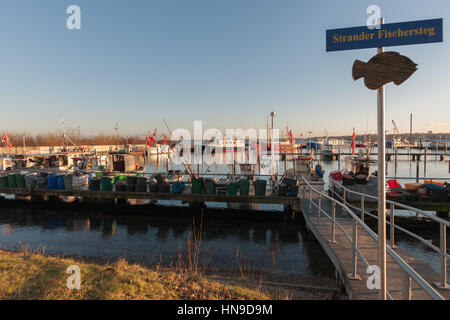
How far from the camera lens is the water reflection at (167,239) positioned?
1052 cm

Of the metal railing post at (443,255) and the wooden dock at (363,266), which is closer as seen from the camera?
the metal railing post at (443,255)

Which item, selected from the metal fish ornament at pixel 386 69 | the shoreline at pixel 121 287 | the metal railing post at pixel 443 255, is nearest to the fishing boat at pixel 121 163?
the shoreline at pixel 121 287

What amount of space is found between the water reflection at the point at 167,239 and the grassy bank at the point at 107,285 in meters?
3.62

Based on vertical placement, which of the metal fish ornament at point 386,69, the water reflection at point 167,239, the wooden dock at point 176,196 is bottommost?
the water reflection at point 167,239

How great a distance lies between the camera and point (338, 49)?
3.22 m

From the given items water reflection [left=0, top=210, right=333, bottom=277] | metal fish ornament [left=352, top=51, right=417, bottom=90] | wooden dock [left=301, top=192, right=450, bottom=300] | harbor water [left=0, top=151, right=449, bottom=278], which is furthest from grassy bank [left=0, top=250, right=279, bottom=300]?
metal fish ornament [left=352, top=51, right=417, bottom=90]

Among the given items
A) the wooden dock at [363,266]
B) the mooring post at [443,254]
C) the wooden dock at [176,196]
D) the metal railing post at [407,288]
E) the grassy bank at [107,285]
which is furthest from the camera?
the wooden dock at [176,196]

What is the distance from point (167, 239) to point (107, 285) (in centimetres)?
781

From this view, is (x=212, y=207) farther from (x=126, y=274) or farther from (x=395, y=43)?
(x=395, y=43)

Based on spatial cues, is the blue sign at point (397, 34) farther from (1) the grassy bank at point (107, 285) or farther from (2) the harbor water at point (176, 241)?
(2) the harbor water at point (176, 241)

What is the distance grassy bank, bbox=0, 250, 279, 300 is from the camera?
5.32 meters

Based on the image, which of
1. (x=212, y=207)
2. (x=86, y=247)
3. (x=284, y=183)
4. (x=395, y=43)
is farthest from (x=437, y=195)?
(x=86, y=247)

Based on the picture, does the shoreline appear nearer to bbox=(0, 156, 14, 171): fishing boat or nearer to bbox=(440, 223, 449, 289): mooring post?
bbox=(440, 223, 449, 289): mooring post
